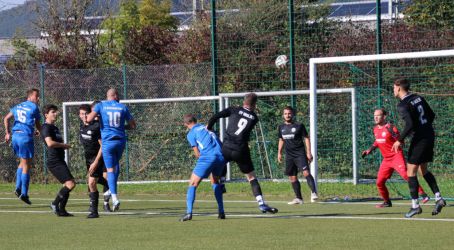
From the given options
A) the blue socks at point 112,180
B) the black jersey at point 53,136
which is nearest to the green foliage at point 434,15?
the blue socks at point 112,180

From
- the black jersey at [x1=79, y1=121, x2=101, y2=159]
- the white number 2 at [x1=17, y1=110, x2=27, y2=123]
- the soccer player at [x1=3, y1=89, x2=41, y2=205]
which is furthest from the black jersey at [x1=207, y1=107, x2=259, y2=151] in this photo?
the white number 2 at [x1=17, y1=110, x2=27, y2=123]

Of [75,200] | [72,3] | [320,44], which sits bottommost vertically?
[75,200]

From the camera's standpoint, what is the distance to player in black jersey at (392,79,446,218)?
1475cm

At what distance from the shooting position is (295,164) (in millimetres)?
18328

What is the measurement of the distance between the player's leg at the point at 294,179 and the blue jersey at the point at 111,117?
11.4 ft

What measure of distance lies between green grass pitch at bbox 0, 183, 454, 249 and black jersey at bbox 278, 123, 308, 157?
943 millimetres

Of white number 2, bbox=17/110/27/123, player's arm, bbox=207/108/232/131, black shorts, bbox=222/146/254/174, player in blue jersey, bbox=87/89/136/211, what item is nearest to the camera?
player's arm, bbox=207/108/232/131

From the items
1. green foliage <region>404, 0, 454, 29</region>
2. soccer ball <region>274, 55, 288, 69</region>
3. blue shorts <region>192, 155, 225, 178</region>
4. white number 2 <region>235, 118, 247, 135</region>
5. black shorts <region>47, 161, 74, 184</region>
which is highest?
green foliage <region>404, 0, 454, 29</region>

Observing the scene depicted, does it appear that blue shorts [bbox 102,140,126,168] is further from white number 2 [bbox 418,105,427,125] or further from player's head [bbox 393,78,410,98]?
white number 2 [bbox 418,105,427,125]

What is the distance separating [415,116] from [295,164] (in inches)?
155

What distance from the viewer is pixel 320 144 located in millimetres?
21531

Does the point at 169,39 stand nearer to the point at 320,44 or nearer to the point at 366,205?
the point at 320,44

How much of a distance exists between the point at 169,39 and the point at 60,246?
1785cm

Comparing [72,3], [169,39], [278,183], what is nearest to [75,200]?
[278,183]
